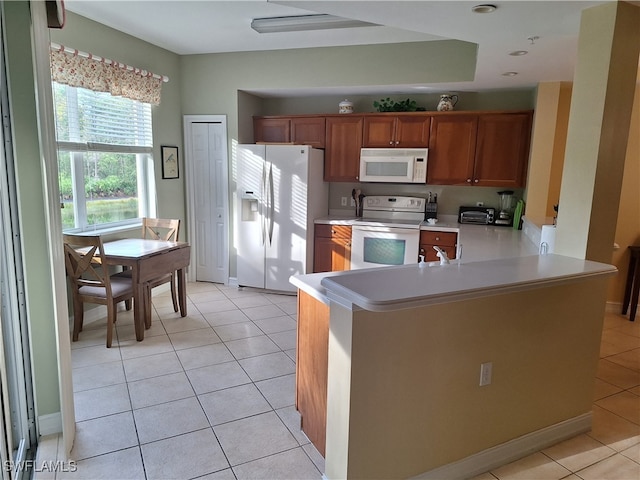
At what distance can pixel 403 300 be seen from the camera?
1621 mm

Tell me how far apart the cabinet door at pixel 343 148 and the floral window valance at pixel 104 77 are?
6.29ft

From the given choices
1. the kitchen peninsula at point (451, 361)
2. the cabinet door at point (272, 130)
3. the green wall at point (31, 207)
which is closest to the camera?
the kitchen peninsula at point (451, 361)

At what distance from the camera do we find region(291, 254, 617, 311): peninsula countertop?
1.65 meters

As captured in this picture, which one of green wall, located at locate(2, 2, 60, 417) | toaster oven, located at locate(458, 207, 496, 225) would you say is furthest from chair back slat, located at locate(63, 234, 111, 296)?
toaster oven, located at locate(458, 207, 496, 225)

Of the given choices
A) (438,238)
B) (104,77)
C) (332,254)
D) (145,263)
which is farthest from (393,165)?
(104,77)

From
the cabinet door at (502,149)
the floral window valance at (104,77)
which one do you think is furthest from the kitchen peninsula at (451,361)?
the floral window valance at (104,77)

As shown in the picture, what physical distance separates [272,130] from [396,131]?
4.85 ft

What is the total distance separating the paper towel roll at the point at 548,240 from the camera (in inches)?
103

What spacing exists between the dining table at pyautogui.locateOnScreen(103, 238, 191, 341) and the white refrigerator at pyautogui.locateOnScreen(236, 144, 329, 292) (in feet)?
3.12

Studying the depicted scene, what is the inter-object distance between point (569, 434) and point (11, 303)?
9.79ft

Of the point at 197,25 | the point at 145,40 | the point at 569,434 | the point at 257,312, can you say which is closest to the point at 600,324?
the point at 569,434

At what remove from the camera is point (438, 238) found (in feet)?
14.6

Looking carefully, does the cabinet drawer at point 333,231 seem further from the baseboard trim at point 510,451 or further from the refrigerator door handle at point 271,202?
the baseboard trim at point 510,451

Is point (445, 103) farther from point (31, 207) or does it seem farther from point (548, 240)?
point (31, 207)
